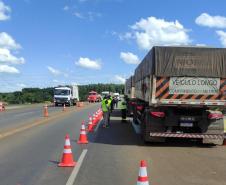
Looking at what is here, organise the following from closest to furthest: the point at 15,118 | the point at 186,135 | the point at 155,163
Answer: the point at 155,163 → the point at 186,135 → the point at 15,118

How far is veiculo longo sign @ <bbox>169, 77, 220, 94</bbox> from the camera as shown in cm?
1501

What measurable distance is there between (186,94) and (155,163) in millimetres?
4410

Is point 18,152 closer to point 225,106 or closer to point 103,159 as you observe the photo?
point 103,159

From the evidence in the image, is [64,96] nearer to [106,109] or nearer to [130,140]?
[106,109]

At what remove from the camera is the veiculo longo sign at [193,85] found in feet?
49.2

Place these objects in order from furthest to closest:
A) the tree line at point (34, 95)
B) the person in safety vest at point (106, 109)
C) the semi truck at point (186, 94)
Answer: the tree line at point (34, 95) < the person in safety vest at point (106, 109) < the semi truck at point (186, 94)

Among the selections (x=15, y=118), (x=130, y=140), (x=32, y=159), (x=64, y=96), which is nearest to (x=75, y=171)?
(x=32, y=159)

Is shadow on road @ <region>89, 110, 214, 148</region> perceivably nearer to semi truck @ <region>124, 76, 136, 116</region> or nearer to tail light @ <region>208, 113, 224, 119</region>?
tail light @ <region>208, 113, 224, 119</region>

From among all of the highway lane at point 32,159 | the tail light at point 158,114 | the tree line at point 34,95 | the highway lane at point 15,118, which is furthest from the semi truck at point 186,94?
the tree line at point 34,95

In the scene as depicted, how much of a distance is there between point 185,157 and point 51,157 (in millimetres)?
3442

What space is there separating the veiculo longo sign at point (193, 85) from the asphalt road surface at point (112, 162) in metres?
1.73

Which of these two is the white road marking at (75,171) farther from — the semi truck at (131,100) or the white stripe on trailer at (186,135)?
the semi truck at (131,100)

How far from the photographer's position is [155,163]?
11.1 meters

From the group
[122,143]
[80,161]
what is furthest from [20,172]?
[122,143]
